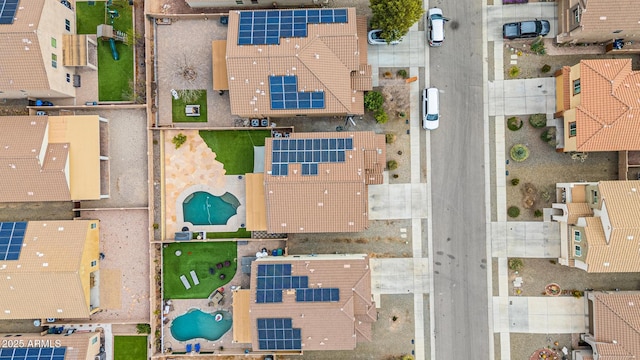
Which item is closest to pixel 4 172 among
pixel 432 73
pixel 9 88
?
pixel 9 88

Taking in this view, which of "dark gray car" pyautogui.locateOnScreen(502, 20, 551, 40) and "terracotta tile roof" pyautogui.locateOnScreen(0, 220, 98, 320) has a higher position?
"dark gray car" pyautogui.locateOnScreen(502, 20, 551, 40)

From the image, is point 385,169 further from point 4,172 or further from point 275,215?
point 4,172

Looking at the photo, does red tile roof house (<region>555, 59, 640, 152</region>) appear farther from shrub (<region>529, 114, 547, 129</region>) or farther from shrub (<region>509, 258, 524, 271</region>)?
shrub (<region>509, 258, 524, 271</region>)

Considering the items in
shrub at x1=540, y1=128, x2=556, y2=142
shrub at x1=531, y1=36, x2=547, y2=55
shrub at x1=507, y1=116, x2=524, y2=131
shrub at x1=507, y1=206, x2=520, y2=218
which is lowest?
shrub at x1=507, y1=206, x2=520, y2=218

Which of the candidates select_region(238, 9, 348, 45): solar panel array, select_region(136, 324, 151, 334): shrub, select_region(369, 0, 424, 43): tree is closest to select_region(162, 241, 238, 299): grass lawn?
select_region(136, 324, 151, 334): shrub

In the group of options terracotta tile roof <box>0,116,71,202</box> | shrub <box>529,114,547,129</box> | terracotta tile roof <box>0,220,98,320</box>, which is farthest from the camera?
shrub <box>529,114,547,129</box>

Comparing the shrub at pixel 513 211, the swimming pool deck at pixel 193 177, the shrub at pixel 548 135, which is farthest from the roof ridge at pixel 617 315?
the swimming pool deck at pixel 193 177

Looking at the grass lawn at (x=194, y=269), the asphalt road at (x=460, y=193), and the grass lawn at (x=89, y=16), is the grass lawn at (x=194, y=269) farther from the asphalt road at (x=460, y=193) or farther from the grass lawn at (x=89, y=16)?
the grass lawn at (x=89, y=16)
